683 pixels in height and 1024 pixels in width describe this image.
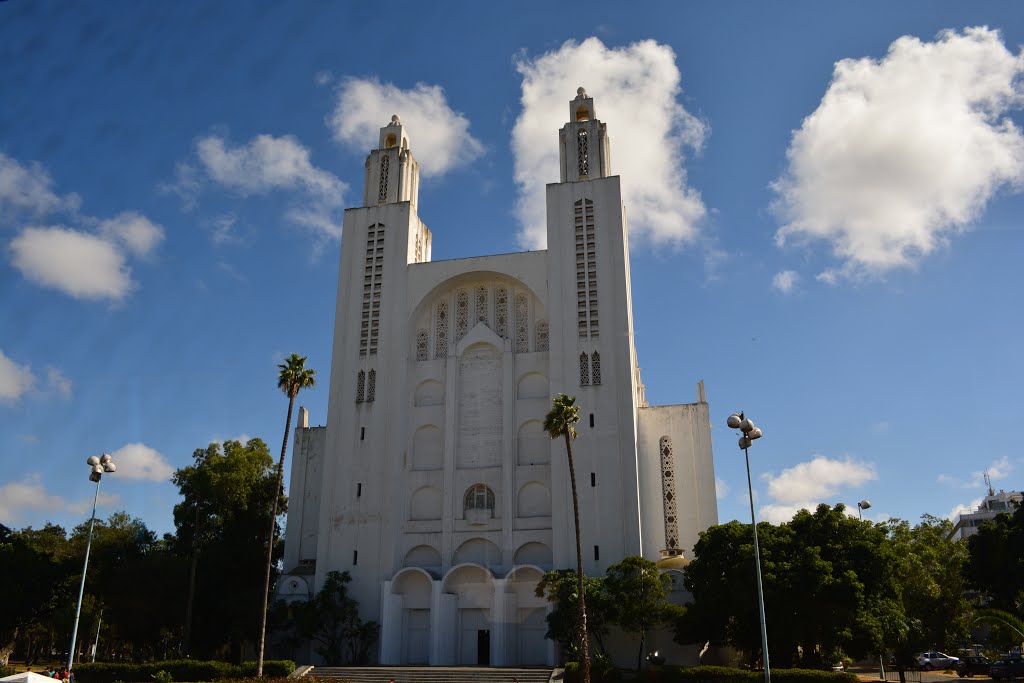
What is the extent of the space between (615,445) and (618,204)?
42.6ft

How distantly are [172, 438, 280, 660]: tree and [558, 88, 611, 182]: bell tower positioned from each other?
23.3 m

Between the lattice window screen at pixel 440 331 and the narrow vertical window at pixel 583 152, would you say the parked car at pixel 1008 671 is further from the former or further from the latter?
the narrow vertical window at pixel 583 152

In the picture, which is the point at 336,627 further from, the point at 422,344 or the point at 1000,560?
the point at 1000,560

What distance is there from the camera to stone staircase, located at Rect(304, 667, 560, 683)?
31547 mm

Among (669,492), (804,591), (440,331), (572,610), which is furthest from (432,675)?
(440,331)

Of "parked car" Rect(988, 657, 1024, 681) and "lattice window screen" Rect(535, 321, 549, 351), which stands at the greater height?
"lattice window screen" Rect(535, 321, 549, 351)

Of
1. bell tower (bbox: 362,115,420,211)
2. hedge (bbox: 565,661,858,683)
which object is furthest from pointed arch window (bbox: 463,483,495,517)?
bell tower (bbox: 362,115,420,211)

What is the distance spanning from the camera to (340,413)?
42250 mm

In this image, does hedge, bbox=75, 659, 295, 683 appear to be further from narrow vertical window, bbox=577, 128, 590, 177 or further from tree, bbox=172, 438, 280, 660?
narrow vertical window, bbox=577, 128, 590, 177

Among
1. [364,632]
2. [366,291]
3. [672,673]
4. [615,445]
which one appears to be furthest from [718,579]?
[366,291]

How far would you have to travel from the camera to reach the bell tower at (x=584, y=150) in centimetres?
4478

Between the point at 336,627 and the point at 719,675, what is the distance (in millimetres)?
17902

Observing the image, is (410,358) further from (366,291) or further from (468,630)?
(468,630)

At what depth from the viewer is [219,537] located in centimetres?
4188
